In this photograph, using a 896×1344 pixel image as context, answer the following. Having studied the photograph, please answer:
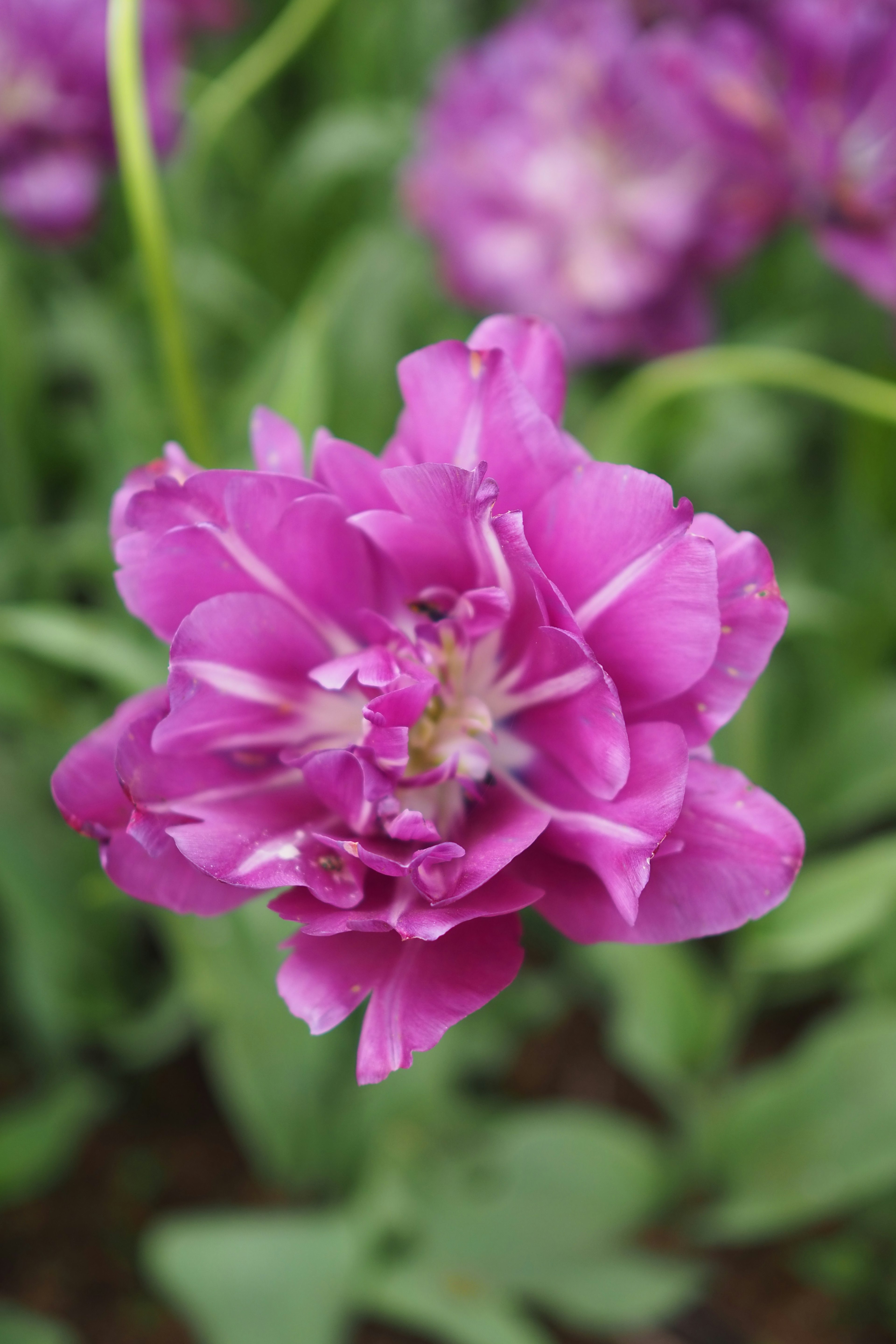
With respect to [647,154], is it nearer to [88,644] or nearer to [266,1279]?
[88,644]

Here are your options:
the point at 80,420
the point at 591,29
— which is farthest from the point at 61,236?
the point at 591,29

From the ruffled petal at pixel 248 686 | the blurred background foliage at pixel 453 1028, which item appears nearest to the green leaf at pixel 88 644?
the blurred background foliage at pixel 453 1028

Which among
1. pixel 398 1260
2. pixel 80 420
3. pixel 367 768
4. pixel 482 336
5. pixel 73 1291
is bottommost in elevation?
pixel 73 1291

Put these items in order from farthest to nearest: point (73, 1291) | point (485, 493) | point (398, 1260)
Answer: point (73, 1291) < point (398, 1260) < point (485, 493)

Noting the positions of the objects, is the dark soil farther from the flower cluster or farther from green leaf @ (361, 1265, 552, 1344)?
the flower cluster

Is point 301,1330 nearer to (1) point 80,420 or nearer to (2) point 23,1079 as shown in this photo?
(2) point 23,1079

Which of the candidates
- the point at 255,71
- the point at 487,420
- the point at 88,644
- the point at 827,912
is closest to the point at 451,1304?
the point at 827,912
